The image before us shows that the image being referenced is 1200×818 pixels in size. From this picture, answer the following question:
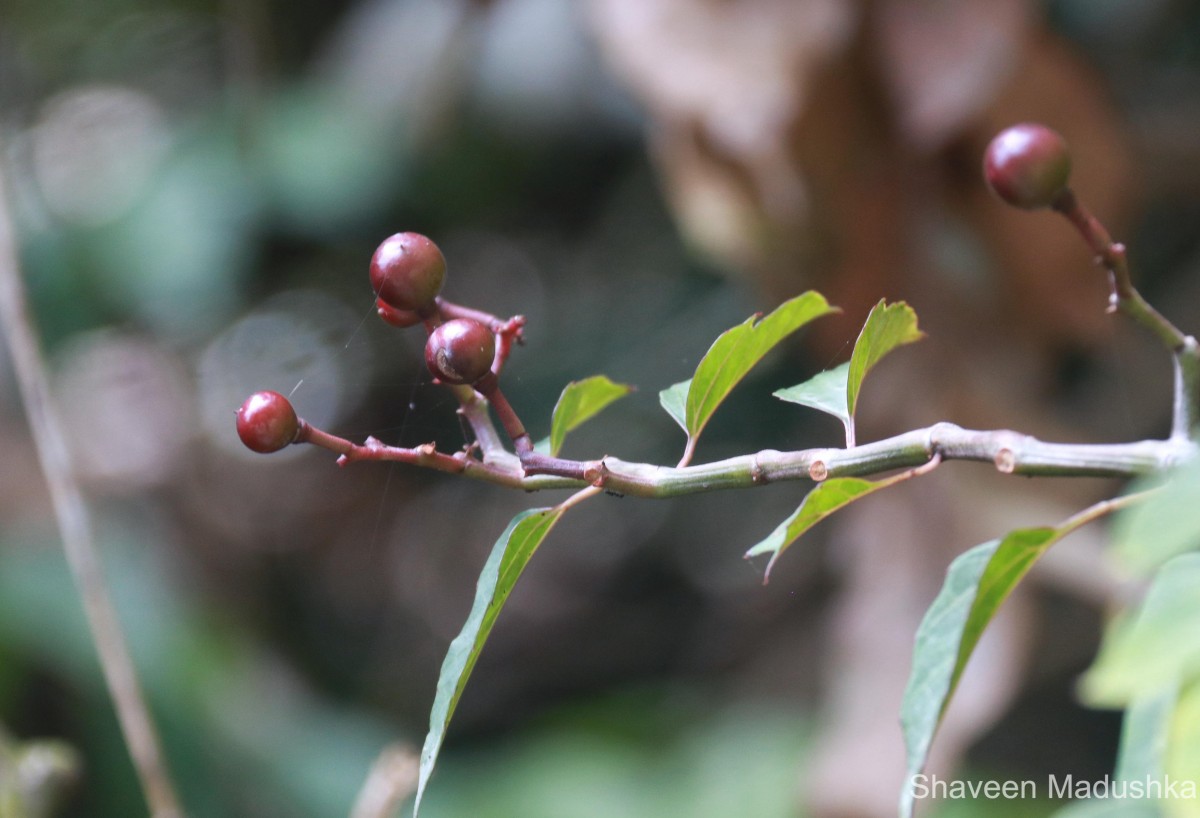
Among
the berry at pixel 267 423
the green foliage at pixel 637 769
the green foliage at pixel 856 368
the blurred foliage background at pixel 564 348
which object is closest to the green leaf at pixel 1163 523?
the green foliage at pixel 856 368

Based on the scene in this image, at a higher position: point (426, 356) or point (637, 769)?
point (637, 769)

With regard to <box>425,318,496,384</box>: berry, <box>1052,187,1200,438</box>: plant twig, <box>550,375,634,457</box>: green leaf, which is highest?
<box>1052,187,1200,438</box>: plant twig

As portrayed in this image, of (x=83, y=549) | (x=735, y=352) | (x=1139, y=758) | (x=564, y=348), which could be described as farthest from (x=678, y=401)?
(x=564, y=348)

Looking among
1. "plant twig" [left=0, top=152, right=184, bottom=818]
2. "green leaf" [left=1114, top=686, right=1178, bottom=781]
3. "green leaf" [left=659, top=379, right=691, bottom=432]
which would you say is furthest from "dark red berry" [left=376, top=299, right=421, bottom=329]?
"plant twig" [left=0, top=152, right=184, bottom=818]

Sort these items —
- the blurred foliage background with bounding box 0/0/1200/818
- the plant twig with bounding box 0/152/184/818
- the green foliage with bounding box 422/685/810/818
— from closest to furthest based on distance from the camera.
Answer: the plant twig with bounding box 0/152/184/818 → the blurred foliage background with bounding box 0/0/1200/818 → the green foliage with bounding box 422/685/810/818

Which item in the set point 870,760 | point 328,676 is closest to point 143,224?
point 328,676

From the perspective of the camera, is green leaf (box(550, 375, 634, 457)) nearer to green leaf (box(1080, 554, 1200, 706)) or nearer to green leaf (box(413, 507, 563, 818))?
green leaf (box(413, 507, 563, 818))

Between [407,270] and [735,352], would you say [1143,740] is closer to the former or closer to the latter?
[735,352]

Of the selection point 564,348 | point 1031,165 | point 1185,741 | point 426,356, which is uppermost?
point 564,348
